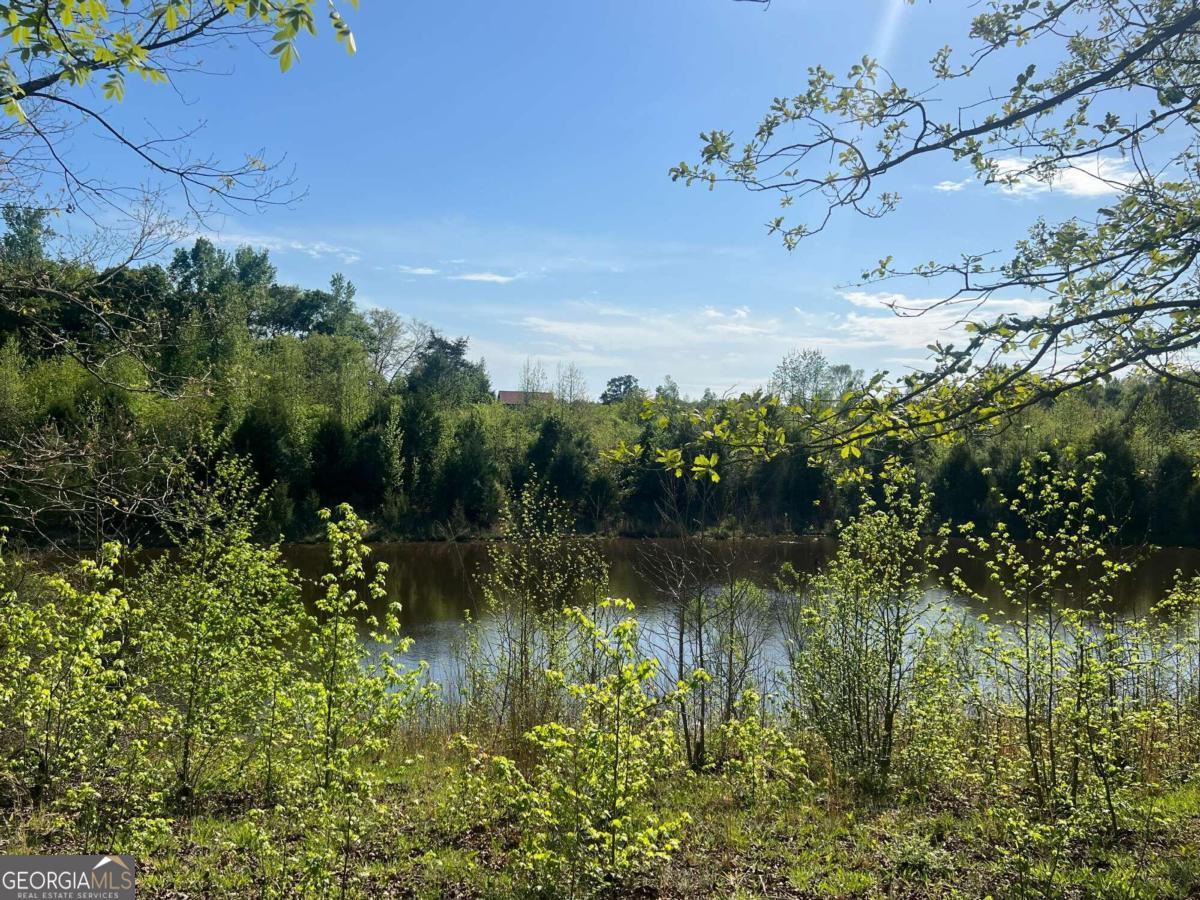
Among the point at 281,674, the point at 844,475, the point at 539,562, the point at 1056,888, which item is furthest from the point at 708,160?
the point at 539,562

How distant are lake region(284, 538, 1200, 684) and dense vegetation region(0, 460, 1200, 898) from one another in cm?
180

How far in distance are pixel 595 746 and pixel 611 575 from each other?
16334mm

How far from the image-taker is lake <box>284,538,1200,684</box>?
12625 millimetres

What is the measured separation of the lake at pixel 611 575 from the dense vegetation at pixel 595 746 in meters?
1.80

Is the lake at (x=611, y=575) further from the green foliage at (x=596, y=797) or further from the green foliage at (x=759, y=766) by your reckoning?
the green foliage at (x=596, y=797)

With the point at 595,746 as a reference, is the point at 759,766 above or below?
below

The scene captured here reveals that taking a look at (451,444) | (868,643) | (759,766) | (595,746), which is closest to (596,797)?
(595,746)

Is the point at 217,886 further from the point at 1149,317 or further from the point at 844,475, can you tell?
the point at 1149,317

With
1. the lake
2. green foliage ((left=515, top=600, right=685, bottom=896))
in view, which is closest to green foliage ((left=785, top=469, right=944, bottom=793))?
the lake

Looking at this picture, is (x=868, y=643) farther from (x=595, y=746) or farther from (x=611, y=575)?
(x=611, y=575)

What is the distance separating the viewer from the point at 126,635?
536 cm

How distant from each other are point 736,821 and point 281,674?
11.4ft

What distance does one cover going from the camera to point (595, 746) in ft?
11.6

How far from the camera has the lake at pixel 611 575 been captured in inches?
497
